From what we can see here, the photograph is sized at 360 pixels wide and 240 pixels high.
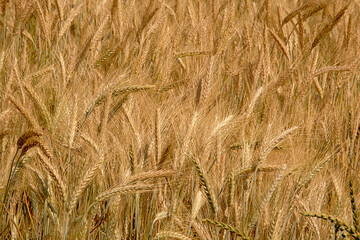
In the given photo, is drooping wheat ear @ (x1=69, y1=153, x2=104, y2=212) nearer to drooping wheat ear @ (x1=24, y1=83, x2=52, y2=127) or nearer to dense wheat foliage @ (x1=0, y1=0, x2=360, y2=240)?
dense wheat foliage @ (x1=0, y1=0, x2=360, y2=240)

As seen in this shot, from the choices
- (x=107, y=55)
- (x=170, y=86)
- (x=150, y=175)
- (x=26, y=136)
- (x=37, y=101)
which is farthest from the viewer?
(x=107, y=55)

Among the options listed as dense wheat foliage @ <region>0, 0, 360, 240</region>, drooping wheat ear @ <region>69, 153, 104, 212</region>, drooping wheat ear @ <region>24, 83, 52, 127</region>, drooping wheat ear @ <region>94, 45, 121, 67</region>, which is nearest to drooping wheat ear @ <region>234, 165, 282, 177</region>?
dense wheat foliage @ <region>0, 0, 360, 240</region>

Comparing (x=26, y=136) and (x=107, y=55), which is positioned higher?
(x=107, y=55)

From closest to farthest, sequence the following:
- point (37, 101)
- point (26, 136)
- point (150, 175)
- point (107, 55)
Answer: point (26, 136)
point (150, 175)
point (37, 101)
point (107, 55)

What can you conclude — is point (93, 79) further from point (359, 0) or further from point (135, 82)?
point (359, 0)

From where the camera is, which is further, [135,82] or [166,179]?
[135,82]

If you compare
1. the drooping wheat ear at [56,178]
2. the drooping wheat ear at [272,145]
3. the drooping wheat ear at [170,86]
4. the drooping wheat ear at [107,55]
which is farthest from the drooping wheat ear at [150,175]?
the drooping wheat ear at [107,55]

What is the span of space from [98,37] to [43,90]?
0.32 meters

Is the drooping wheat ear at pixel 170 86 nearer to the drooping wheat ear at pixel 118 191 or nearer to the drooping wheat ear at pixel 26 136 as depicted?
the drooping wheat ear at pixel 118 191

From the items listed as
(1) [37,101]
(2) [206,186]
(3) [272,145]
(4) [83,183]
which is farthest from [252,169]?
(1) [37,101]

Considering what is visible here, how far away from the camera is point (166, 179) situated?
1.61 meters

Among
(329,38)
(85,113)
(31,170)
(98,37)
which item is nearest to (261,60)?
(98,37)

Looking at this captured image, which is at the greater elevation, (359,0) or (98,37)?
(359,0)

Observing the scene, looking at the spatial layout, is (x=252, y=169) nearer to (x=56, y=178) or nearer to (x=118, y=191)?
(x=118, y=191)
